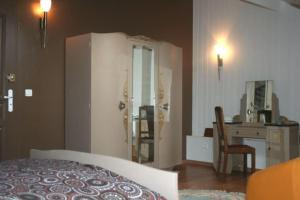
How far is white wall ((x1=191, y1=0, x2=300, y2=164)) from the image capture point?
4.93 metres

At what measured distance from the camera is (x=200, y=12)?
603cm

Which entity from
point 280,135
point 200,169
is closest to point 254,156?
point 280,135

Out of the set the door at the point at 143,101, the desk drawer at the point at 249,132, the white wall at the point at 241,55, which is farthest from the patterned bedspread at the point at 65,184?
the white wall at the point at 241,55

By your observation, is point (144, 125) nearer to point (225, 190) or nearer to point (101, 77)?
point (101, 77)

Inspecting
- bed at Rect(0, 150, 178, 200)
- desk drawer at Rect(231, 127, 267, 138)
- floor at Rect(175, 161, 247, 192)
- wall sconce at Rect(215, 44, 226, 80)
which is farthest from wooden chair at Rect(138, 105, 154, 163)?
bed at Rect(0, 150, 178, 200)

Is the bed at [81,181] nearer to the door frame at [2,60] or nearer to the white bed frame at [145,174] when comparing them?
the white bed frame at [145,174]

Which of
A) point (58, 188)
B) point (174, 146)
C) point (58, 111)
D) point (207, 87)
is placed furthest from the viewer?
point (207, 87)

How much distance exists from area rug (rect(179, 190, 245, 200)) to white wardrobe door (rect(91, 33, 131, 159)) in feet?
3.38

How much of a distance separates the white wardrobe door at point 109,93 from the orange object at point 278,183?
2610mm

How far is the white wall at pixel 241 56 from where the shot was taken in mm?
4930

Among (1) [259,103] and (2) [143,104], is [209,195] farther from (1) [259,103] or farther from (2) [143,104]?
(1) [259,103]

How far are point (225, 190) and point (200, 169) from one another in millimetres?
1366

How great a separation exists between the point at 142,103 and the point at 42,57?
136 cm

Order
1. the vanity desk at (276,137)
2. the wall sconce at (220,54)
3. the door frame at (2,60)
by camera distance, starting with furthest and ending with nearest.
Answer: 1. the wall sconce at (220,54)
2. the vanity desk at (276,137)
3. the door frame at (2,60)
